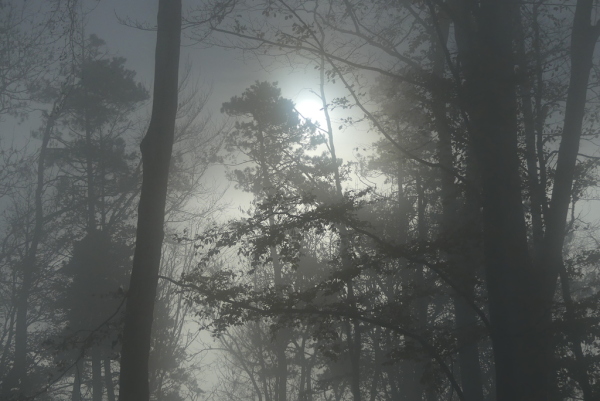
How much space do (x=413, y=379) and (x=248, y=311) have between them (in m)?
20.0

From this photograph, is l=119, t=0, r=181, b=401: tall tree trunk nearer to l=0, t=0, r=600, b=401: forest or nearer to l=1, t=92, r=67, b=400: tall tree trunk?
l=0, t=0, r=600, b=401: forest

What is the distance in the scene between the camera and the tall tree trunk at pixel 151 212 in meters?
6.14

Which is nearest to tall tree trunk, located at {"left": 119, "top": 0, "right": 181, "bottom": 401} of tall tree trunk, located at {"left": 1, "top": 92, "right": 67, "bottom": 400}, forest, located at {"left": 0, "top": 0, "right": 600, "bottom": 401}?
forest, located at {"left": 0, "top": 0, "right": 600, "bottom": 401}

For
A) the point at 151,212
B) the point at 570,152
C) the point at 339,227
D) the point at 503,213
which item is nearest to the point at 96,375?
the point at 339,227

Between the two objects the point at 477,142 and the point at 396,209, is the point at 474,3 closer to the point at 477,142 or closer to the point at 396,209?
the point at 477,142

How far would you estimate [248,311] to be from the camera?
6355mm

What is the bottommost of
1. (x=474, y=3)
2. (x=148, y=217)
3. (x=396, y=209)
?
(x=148, y=217)

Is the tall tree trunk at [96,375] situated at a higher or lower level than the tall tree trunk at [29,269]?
lower

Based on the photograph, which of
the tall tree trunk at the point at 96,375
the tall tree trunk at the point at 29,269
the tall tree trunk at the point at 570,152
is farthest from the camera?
the tall tree trunk at the point at 96,375

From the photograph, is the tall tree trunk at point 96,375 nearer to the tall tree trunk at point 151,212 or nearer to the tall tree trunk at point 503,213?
the tall tree trunk at point 151,212

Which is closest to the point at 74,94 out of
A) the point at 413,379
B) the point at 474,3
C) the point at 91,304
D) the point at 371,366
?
the point at 91,304

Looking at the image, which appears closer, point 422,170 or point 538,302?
point 538,302

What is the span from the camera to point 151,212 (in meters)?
6.57

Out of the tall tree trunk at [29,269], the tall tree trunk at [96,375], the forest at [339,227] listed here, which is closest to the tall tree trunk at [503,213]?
the forest at [339,227]
